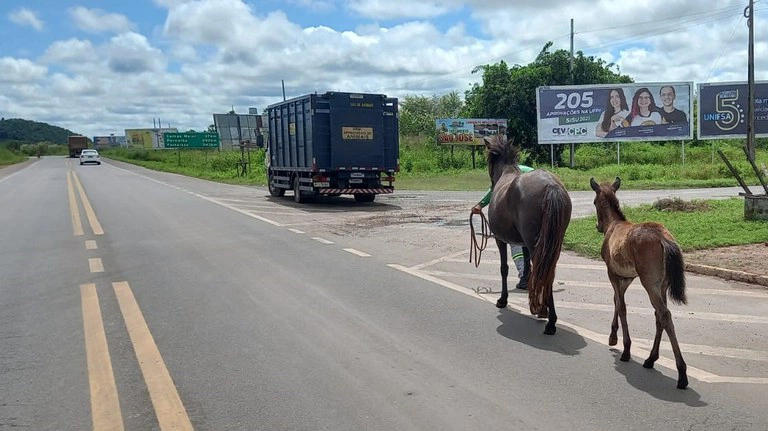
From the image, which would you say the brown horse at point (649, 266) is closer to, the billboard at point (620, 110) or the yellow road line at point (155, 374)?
the yellow road line at point (155, 374)

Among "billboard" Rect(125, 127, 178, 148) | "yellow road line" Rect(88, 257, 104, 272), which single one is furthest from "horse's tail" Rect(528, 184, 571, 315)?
"billboard" Rect(125, 127, 178, 148)

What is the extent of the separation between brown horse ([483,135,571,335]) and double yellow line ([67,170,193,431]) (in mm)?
3229

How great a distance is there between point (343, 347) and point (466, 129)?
107 feet

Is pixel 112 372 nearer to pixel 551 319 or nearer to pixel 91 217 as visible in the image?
pixel 551 319

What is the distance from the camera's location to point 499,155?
284 inches

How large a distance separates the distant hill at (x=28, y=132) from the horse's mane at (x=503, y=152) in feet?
605

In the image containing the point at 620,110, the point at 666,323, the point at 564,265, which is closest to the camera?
the point at 666,323

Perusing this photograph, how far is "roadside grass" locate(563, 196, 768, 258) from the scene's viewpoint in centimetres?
937

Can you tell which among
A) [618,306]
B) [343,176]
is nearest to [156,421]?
[618,306]

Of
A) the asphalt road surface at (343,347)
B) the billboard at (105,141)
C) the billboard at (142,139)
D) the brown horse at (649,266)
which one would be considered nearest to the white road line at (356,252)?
the asphalt road surface at (343,347)

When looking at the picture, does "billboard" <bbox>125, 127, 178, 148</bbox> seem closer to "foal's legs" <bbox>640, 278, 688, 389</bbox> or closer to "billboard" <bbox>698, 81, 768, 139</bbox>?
"billboard" <bbox>698, 81, 768, 139</bbox>

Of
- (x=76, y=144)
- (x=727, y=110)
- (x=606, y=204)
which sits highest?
(x=76, y=144)

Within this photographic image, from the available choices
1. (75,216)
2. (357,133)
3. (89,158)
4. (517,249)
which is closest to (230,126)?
(89,158)

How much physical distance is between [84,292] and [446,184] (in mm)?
21744
